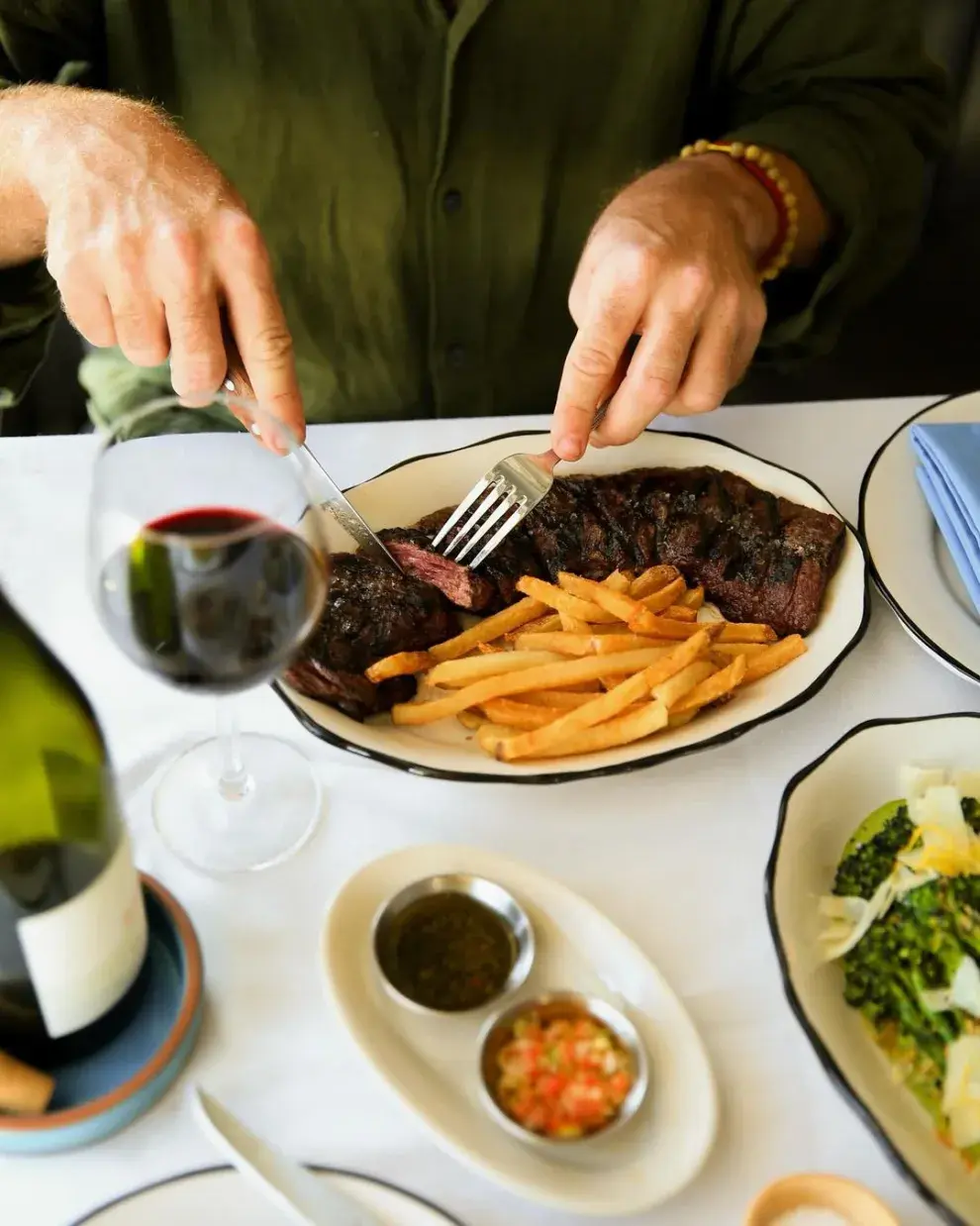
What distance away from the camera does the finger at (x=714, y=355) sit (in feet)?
4.67

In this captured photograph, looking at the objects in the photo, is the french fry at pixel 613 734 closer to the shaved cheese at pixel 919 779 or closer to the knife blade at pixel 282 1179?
the shaved cheese at pixel 919 779

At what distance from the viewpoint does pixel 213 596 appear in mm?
846

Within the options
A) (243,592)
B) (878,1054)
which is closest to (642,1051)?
(878,1054)

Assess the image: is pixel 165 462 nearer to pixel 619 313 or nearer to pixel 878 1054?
pixel 619 313

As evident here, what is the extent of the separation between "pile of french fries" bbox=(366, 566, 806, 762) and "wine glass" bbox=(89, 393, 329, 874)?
0.89 feet

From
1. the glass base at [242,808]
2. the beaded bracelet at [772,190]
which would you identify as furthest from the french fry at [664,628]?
the beaded bracelet at [772,190]

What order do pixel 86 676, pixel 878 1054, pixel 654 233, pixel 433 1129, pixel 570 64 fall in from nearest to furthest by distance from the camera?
pixel 433 1129, pixel 878 1054, pixel 86 676, pixel 654 233, pixel 570 64

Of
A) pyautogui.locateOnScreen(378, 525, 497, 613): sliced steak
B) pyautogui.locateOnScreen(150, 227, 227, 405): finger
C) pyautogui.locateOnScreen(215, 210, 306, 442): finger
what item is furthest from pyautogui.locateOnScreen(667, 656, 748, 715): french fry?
pyautogui.locateOnScreen(150, 227, 227, 405): finger

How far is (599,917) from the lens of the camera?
1013mm

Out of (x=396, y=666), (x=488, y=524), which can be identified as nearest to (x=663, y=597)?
(x=488, y=524)

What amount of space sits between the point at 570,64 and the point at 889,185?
56 cm

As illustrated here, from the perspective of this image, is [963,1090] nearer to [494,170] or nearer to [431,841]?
[431,841]

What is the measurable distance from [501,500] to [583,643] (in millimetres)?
279

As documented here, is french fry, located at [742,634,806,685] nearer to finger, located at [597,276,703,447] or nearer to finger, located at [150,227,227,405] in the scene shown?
finger, located at [597,276,703,447]
